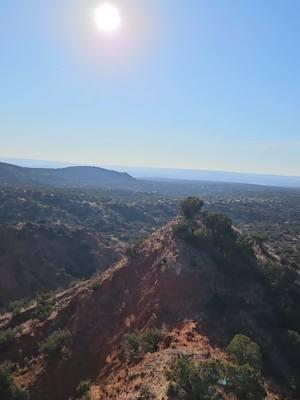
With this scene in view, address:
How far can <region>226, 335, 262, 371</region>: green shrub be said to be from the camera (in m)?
21.4

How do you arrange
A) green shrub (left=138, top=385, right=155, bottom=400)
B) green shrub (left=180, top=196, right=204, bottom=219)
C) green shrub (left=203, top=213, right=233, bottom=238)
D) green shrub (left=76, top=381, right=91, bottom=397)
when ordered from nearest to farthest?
green shrub (left=138, top=385, right=155, bottom=400), green shrub (left=76, top=381, right=91, bottom=397), green shrub (left=203, top=213, right=233, bottom=238), green shrub (left=180, top=196, right=204, bottom=219)

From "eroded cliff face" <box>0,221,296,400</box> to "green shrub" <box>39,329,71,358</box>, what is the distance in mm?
337

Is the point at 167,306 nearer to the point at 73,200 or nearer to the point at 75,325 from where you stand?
the point at 75,325

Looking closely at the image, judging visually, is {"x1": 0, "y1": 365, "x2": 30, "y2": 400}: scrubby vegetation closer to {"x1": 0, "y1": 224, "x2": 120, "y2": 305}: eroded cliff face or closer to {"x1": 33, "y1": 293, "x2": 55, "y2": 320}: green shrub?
{"x1": 33, "y1": 293, "x2": 55, "y2": 320}: green shrub

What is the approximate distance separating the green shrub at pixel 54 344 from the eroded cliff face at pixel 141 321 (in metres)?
0.34

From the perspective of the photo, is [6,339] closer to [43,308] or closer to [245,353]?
[43,308]

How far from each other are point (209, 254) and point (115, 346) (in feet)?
42.2

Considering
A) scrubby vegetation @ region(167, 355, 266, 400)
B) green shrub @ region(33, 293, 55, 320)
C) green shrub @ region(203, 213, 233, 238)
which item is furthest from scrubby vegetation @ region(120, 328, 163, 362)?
green shrub @ region(203, 213, 233, 238)

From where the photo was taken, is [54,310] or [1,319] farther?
[1,319]

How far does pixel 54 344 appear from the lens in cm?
2995

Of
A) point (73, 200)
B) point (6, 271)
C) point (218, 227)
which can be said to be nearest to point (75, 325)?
point (218, 227)

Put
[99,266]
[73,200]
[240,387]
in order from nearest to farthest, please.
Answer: [240,387]
[99,266]
[73,200]

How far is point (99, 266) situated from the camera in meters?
70.7

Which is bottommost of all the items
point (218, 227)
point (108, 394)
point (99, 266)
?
point (99, 266)
